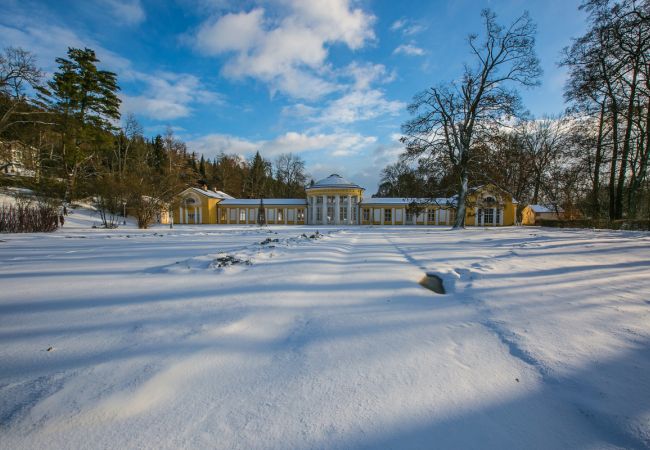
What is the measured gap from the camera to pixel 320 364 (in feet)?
6.73

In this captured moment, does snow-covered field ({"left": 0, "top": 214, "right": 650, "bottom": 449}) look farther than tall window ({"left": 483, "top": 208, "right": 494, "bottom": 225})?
No

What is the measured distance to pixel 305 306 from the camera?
3307 millimetres

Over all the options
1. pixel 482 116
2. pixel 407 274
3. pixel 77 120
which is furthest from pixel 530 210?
pixel 77 120

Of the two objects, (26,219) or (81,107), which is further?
(81,107)

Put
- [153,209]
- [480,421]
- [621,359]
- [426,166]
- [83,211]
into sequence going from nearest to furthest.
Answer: [480,421], [621,359], [426,166], [153,209], [83,211]

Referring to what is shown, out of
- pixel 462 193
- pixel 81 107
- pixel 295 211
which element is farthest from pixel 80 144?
pixel 462 193

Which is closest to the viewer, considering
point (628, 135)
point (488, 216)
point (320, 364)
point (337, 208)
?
point (320, 364)

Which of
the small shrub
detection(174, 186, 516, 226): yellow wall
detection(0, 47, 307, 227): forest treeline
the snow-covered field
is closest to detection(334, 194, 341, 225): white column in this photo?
detection(174, 186, 516, 226): yellow wall

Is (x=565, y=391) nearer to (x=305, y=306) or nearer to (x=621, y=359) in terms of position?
(x=621, y=359)

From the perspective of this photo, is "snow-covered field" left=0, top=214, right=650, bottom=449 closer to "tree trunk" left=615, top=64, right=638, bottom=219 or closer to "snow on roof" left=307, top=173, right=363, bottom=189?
"tree trunk" left=615, top=64, right=638, bottom=219

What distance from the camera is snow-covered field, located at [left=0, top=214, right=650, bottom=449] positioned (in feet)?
4.63

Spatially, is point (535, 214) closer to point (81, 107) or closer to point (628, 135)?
point (628, 135)

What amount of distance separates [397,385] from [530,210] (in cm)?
5036

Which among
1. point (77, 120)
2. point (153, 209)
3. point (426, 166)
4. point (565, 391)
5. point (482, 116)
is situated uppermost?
point (77, 120)
